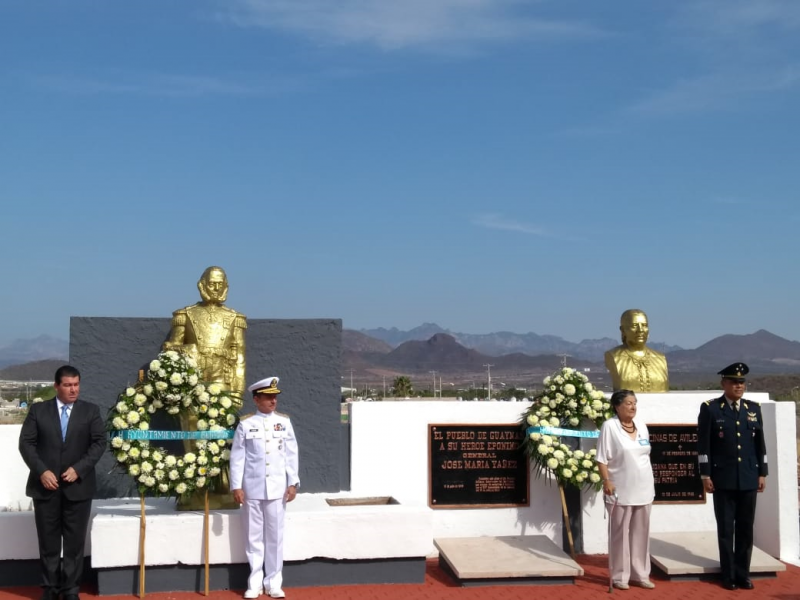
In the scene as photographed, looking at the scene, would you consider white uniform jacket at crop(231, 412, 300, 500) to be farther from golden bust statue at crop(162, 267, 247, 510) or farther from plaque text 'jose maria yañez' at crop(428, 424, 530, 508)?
plaque text 'jose maria yañez' at crop(428, 424, 530, 508)

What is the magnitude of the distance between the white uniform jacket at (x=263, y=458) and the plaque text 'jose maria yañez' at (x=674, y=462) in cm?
392

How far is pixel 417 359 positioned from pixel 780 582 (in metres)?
167

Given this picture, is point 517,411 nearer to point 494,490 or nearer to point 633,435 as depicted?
point 494,490

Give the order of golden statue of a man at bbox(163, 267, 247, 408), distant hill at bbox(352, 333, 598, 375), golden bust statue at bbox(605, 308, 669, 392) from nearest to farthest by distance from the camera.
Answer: golden statue of a man at bbox(163, 267, 247, 408)
golden bust statue at bbox(605, 308, 669, 392)
distant hill at bbox(352, 333, 598, 375)

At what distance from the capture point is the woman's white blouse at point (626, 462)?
Result: 6.97m

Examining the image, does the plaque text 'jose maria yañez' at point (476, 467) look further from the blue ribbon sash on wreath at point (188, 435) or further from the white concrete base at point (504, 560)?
the blue ribbon sash on wreath at point (188, 435)

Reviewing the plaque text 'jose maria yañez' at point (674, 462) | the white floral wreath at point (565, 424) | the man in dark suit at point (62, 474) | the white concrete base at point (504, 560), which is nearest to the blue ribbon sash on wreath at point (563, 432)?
the white floral wreath at point (565, 424)

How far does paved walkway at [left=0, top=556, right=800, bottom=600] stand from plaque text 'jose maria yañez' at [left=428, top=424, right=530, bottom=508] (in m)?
1.14

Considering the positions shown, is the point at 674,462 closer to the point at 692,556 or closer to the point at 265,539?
the point at 692,556

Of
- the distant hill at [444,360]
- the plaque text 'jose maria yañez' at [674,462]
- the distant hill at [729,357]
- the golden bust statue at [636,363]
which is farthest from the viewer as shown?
the distant hill at [729,357]

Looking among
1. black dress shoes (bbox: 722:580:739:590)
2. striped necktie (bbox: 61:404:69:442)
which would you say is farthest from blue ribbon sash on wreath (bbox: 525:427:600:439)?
striped necktie (bbox: 61:404:69:442)

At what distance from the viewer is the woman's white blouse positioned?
697 cm

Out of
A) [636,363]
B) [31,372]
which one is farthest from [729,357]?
[636,363]

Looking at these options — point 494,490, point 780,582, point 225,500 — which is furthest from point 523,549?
point 225,500
